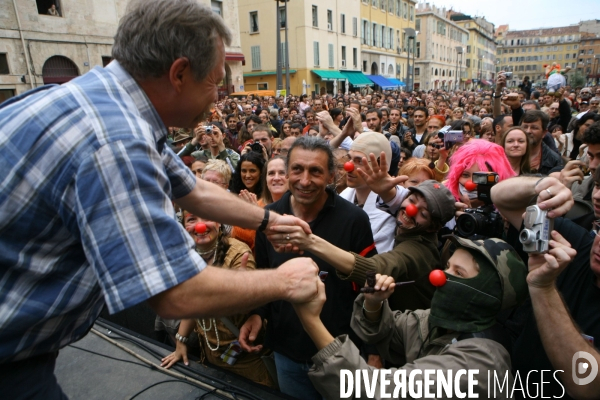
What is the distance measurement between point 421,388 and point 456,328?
1.16 ft

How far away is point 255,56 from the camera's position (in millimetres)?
32938

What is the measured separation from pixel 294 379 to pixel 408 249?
3.47 feet

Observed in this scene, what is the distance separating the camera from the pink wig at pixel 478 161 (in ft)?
11.2

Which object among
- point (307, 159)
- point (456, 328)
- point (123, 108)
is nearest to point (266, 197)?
point (307, 159)

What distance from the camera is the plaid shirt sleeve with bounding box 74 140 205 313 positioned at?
3.40ft

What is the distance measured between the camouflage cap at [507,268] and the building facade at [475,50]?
253 feet

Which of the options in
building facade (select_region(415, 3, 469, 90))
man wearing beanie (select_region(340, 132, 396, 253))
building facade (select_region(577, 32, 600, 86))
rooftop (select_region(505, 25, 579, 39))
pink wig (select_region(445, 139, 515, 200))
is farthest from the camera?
rooftop (select_region(505, 25, 579, 39))

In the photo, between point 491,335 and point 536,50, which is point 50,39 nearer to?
point 491,335

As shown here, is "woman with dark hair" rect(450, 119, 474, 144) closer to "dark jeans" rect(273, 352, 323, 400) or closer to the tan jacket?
"dark jeans" rect(273, 352, 323, 400)

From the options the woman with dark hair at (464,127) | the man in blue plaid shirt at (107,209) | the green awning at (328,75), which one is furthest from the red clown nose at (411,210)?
the green awning at (328,75)

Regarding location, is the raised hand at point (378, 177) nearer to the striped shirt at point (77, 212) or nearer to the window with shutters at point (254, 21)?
the striped shirt at point (77, 212)

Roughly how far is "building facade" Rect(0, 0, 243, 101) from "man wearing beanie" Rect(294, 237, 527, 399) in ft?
65.1

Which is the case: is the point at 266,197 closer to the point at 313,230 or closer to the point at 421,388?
the point at 313,230

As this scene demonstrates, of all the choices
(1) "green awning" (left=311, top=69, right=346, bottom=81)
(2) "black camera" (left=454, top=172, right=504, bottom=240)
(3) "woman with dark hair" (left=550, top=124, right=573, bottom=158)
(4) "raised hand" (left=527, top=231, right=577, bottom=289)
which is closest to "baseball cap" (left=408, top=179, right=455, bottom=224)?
(2) "black camera" (left=454, top=172, right=504, bottom=240)
